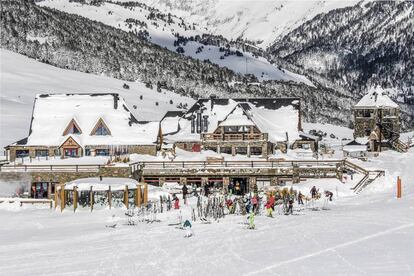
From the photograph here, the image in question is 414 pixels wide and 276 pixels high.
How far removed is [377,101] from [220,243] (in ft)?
249

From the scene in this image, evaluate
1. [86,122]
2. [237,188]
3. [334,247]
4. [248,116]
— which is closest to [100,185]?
[237,188]

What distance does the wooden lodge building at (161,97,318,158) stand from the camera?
66562mm

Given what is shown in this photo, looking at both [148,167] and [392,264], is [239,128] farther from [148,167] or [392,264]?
[392,264]

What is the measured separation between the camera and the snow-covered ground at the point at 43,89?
97.9 m

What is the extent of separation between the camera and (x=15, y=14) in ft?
604

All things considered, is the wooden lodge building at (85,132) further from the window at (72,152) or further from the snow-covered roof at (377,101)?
the snow-covered roof at (377,101)

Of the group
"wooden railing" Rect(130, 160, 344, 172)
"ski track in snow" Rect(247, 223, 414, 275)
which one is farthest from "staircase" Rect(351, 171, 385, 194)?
"ski track in snow" Rect(247, 223, 414, 275)

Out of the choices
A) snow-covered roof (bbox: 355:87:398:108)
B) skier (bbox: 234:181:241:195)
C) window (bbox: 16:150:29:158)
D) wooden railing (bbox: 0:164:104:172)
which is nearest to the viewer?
skier (bbox: 234:181:241:195)

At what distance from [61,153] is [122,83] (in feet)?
314

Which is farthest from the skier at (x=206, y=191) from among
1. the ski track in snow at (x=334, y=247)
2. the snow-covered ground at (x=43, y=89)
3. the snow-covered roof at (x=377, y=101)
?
the snow-covered roof at (x=377, y=101)

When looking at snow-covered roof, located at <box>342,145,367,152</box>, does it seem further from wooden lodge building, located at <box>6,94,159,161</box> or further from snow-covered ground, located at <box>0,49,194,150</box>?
snow-covered ground, located at <box>0,49,194,150</box>

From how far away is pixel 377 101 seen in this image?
103 meters

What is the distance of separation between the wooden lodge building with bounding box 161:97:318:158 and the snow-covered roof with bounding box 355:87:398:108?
29659mm

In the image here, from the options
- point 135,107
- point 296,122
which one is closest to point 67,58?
point 135,107
